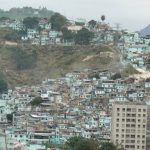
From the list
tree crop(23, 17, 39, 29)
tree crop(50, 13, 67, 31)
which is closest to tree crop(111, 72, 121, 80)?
tree crop(50, 13, 67, 31)

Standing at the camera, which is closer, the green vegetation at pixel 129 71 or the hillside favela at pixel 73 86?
the hillside favela at pixel 73 86

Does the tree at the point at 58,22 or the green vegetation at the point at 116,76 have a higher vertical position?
the tree at the point at 58,22

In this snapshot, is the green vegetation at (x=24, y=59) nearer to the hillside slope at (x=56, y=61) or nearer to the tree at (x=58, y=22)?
the hillside slope at (x=56, y=61)

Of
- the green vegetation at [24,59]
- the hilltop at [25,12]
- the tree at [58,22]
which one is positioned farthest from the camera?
the hilltop at [25,12]

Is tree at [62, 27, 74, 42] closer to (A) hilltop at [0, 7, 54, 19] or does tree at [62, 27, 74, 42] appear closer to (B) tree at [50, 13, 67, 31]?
(B) tree at [50, 13, 67, 31]

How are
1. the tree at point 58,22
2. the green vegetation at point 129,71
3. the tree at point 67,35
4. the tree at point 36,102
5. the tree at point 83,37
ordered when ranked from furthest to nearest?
the tree at point 58,22
the tree at point 67,35
the tree at point 83,37
the green vegetation at point 129,71
the tree at point 36,102

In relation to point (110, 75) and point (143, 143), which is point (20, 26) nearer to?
point (110, 75)

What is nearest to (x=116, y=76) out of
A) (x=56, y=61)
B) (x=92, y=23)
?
(x=56, y=61)

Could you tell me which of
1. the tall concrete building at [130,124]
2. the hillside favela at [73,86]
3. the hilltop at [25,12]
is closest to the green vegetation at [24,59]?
the hillside favela at [73,86]
